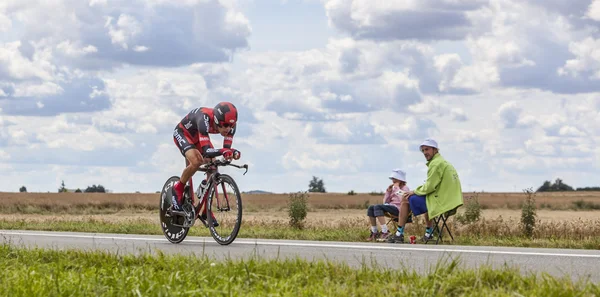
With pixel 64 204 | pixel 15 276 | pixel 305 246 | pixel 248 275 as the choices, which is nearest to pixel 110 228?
pixel 305 246

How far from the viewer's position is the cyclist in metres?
10.5

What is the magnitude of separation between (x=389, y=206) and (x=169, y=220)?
3961 mm

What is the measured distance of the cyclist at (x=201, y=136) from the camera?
10.5 meters

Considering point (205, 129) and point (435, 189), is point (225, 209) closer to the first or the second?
point (205, 129)

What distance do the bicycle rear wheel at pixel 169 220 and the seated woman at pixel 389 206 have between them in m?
3.41

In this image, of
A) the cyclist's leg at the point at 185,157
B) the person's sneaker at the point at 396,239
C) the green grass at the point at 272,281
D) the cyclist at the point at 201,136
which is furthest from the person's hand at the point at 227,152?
the person's sneaker at the point at 396,239

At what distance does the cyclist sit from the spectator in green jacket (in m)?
3.60

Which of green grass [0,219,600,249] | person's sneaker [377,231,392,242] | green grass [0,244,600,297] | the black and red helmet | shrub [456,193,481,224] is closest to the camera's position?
green grass [0,244,600,297]

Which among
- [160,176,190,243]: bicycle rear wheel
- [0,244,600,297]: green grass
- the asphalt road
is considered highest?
[160,176,190,243]: bicycle rear wheel

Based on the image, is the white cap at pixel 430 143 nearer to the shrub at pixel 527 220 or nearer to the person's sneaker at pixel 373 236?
the person's sneaker at pixel 373 236

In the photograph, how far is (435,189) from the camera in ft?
42.4

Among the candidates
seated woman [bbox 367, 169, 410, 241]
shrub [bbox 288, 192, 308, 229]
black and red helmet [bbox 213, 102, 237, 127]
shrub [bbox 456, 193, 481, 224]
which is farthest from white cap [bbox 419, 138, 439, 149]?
shrub [bbox 288, 192, 308, 229]

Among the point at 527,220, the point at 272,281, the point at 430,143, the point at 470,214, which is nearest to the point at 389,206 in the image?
the point at 430,143

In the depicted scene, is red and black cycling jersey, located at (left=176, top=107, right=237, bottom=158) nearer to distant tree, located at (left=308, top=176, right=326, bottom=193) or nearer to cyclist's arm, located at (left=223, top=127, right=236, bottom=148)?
cyclist's arm, located at (left=223, top=127, right=236, bottom=148)
